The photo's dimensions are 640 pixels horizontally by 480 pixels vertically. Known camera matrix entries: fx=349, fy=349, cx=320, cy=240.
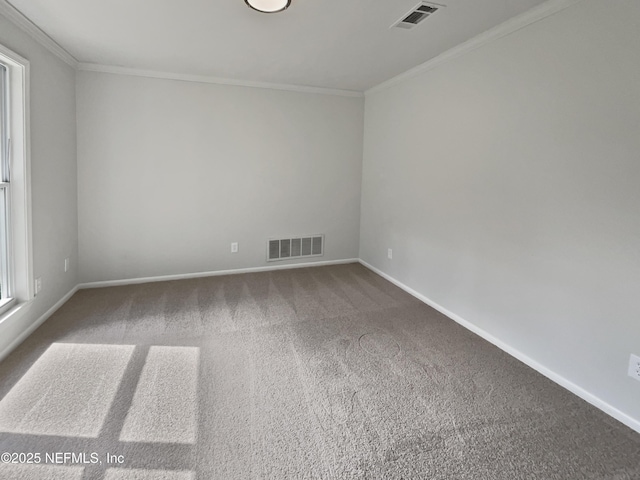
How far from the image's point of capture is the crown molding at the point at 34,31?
88.2 inches

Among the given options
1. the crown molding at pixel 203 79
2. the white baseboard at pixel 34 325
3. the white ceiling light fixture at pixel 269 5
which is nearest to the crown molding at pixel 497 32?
the crown molding at pixel 203 79

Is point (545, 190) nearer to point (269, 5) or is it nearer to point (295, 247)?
point (269, 5)

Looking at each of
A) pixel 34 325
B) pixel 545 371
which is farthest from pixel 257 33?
pixel 545 371

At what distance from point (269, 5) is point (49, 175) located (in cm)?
228

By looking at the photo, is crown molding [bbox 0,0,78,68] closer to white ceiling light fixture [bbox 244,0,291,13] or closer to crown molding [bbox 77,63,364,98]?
crown molding [bbox 77,63,364,98]

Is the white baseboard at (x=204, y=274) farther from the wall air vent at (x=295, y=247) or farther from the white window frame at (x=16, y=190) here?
the white window frame at (x=16, y=190)

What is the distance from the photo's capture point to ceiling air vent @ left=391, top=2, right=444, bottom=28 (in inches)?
85.0

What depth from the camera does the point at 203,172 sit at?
3.93 m

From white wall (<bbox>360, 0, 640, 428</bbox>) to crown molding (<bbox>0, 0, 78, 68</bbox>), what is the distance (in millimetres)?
3149

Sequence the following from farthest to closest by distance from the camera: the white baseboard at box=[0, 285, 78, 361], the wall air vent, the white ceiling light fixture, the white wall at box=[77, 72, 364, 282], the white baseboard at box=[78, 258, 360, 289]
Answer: the wall air vent, the white baseboard at box=[78, 258, 360, 289], the white wall at box=[77, 72, 364, 282], the white baseboard at box=[0, 285, 78, 361], the white ceiling light fixture

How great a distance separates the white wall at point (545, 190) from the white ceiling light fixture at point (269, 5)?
60.8 inches

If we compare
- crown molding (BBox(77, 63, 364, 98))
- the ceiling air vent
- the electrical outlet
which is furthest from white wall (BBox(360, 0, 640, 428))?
crown molding (BBox(77, 63, 364, 98))

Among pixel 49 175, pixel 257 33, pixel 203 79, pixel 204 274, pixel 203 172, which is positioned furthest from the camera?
pixel 204 274

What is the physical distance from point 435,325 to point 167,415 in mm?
2114
